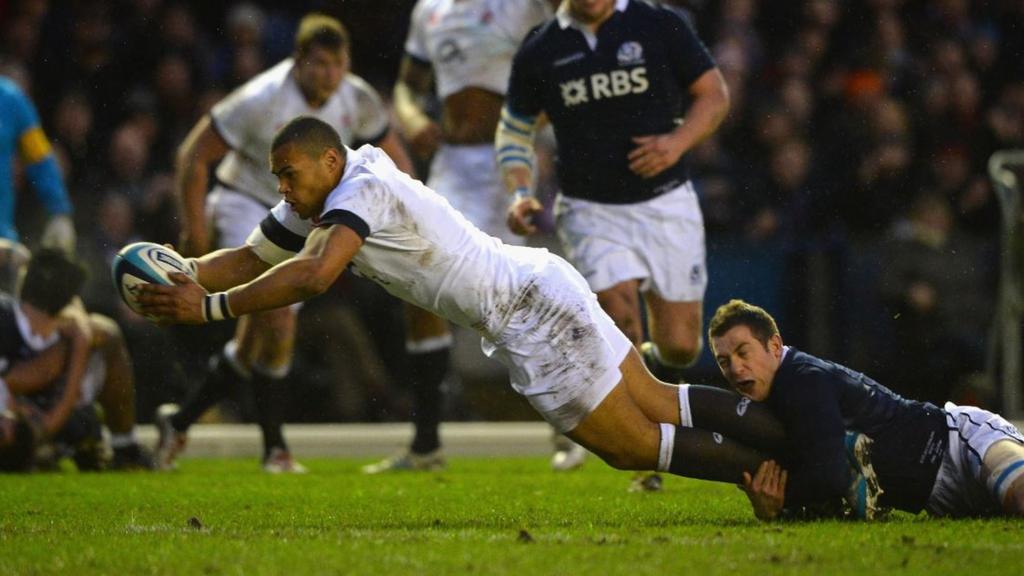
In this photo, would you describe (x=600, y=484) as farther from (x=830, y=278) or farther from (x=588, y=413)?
(x=830, y=278)

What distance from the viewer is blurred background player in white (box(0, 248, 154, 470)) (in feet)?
32.3

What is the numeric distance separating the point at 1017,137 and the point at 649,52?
Result: 7.79m

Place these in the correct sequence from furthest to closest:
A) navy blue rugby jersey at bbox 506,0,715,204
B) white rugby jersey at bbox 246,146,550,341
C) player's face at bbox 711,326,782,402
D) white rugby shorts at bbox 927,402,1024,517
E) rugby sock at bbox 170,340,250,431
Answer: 1. rugby sock at bbox 170,340,250,431
2. navy blue rugby jersey at bbox 506,0,715,204
3. player's face at bbox 711,326,782,402
4. white rugby shorts at bbox 927,402,1024,517
5. white rugby jersey at bbox 246,146,550,341

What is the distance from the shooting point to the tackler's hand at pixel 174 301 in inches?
239

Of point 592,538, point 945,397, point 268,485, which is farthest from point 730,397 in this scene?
point 945,397

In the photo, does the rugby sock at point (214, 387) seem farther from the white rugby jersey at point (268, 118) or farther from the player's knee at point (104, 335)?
the white rugby jersey at point (268, 118)

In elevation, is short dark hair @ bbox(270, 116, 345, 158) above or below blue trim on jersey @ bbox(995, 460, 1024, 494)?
above

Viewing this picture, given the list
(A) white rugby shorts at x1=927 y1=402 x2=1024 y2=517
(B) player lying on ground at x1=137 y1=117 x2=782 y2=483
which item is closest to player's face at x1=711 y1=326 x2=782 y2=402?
(B) player lying on ground at x1=137 y1=117 x2=782 y2=483

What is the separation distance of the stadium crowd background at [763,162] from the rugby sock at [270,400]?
8.83 feet

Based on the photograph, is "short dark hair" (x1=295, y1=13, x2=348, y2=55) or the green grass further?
"short dark hair" (x1=295, y1=13, x2=348, y2=55)

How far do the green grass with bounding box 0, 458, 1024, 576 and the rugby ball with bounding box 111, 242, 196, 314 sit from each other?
87 cm

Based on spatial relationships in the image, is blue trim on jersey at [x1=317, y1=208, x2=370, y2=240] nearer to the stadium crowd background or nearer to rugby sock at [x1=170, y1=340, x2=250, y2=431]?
rugby sock at [x1=170, y1=340, x2=250, y2=431]

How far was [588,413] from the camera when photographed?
21.7 feet

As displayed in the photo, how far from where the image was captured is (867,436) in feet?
21.1
